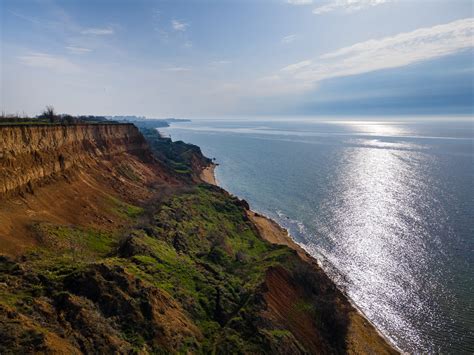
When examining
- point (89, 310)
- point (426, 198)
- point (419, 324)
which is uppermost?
point (89, 310)

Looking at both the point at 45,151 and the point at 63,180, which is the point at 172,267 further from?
the point at 45,151

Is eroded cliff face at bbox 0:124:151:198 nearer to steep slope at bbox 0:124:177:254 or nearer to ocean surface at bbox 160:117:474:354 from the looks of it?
steep slope at bbox 0:124:177:254

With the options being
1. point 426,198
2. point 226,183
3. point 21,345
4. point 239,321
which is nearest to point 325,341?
point 239,321

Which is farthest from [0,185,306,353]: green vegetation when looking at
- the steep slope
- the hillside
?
the steep slope

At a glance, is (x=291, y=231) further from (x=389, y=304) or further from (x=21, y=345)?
(x=21, y=345)

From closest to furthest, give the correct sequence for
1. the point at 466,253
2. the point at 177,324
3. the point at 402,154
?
the point at 177,324, the point at 466,253, the point at 402,154

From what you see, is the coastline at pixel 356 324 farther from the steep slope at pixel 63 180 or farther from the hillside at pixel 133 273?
the steep slope at pixel 63 180

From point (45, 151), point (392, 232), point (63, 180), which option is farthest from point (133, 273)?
point (392, 232)

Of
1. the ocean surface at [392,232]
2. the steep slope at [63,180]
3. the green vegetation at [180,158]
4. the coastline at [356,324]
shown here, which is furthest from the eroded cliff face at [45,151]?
the ocean surface at [392,232]
